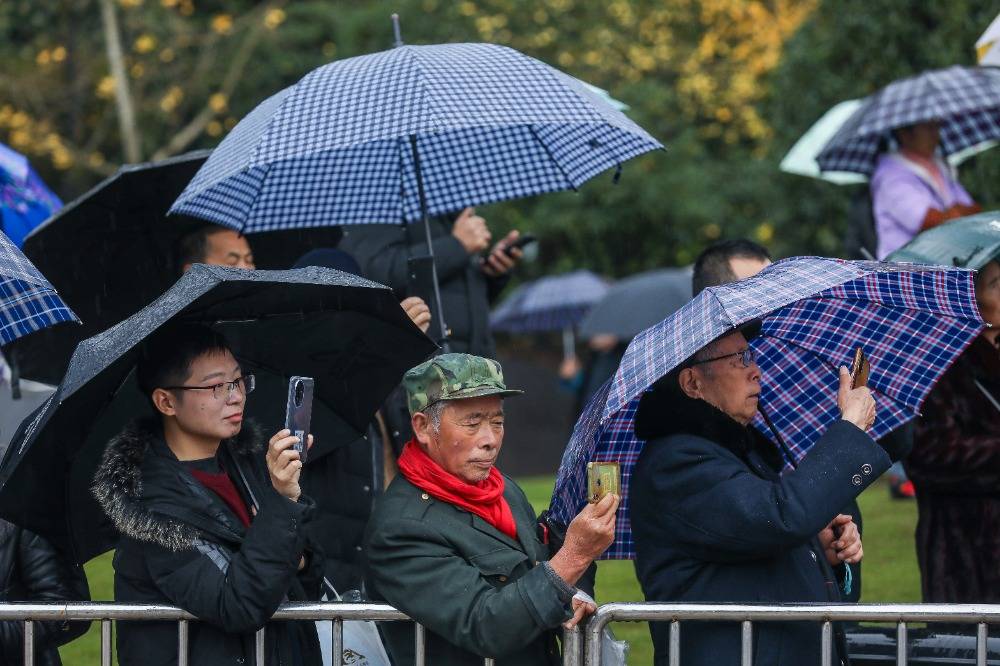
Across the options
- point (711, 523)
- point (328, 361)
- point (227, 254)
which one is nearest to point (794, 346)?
point (711, 523)

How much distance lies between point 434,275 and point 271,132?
135 cm

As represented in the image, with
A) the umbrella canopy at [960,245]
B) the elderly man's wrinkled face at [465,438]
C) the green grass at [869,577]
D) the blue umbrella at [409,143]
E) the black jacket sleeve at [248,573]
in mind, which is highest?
the blue umbrella at [409,143]

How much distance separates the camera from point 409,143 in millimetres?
7281

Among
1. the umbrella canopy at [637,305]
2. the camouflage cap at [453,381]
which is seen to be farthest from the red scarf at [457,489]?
the umbrella canopy at [637,305]

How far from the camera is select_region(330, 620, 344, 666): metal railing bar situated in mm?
4410

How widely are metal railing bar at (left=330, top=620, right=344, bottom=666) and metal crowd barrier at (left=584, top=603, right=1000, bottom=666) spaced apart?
2.24ft

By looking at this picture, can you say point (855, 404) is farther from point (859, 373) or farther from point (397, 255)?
point (397, 255)

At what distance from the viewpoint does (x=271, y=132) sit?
18.8ft

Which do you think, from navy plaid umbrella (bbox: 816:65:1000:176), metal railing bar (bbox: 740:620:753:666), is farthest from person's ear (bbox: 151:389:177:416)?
navy plaid umbrella (bbox: 816:65:1000:176)

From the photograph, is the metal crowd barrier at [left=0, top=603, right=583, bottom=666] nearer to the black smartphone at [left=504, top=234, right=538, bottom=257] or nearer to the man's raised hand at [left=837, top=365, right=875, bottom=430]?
the man's raised hand at [left=837, top=365, right=875, bottom=430]

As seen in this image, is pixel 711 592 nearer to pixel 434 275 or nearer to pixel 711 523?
pixel 711 523

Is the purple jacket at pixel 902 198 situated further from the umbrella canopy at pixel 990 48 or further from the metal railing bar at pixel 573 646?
the metal railing bar at pixel 573 646

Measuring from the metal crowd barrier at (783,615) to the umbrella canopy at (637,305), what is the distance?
9621 millimetres

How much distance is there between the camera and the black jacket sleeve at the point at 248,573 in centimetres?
422
